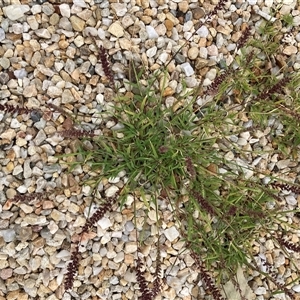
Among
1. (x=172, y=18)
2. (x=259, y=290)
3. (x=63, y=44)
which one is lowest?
(x=259, y=290)

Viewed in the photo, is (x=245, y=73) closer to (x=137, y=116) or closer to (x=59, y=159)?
(x=137, y=116)

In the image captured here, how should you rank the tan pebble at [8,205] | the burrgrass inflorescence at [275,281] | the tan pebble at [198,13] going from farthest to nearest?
the tan pebble at [198,13] → the tan pebble at [8,205] → the burrgrass inflorescence at [275,281]

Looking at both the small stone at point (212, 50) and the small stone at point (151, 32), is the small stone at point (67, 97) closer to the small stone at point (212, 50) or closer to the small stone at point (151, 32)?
the small stone at point (151, 32)

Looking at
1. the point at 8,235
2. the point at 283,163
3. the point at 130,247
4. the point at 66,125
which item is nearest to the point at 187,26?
the point at 66,125

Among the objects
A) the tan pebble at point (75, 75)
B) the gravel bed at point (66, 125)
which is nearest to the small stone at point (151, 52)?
the gravel bed at point (66, 125)

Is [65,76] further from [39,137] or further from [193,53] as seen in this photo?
[193,53]

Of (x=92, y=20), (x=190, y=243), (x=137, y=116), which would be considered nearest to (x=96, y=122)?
(x=137, y=116)
